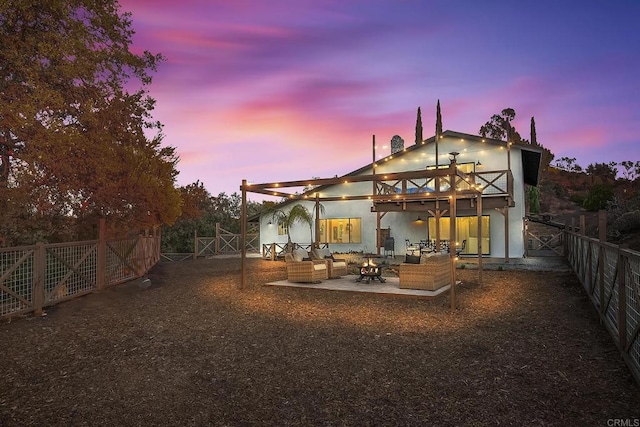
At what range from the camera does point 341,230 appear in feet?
67.3

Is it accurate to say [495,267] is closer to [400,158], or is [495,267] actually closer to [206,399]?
[400,158]

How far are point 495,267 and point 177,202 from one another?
11.2 m

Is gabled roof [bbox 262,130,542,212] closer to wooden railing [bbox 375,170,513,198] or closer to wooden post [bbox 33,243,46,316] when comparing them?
wooden railing [bbox 375,170,513,198]

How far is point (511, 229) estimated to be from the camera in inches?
669

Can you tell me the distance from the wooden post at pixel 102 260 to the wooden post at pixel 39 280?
2.07 metres

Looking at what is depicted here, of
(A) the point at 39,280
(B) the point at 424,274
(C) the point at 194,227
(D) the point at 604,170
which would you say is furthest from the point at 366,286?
(D) the point at 604,170

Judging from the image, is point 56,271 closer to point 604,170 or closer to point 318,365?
point 318,365

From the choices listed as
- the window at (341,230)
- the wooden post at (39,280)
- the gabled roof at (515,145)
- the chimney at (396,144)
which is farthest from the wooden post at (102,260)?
the chimney at (396,144)

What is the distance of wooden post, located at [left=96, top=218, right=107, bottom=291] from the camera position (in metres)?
9.66

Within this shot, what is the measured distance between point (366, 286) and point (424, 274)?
1.51m

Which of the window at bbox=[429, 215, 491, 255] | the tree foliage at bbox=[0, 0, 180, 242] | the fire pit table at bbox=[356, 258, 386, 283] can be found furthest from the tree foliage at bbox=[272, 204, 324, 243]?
the fire pit table at bbox=[356, 258, 386, 283]

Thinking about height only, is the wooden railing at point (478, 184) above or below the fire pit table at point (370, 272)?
above

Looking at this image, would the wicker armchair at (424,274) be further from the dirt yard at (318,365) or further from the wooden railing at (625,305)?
the wooden railing at (625,305)

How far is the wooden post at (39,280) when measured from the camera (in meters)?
7.37
